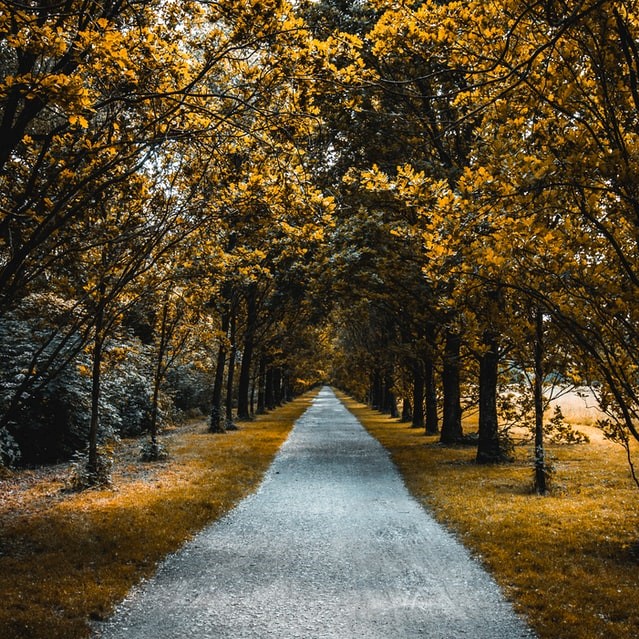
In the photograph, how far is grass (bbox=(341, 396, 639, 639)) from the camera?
590 cm

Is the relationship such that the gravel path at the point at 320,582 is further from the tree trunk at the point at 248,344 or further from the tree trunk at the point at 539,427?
the tree trunk at the point at 248,344

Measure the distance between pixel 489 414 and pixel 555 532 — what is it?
7770 mm

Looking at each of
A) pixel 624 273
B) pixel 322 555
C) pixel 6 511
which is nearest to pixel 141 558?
pixel 322 555

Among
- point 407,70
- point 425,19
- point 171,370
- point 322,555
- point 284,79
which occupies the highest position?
point 407,70

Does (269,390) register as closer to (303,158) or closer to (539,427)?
(539,427)

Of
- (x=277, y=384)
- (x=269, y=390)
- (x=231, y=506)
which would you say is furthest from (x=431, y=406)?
(x=277, y=384)

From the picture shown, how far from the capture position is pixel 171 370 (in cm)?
3064

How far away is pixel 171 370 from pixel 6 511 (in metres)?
20.8

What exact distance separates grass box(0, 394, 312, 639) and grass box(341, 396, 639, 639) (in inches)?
165

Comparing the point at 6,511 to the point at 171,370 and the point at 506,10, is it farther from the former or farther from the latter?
the point at 171,370

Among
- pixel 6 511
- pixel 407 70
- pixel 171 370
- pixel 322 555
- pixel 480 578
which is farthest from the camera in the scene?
pixel 171 370

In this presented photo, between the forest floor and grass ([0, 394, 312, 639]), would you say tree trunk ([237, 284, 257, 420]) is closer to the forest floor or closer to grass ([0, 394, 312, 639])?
the forest floor

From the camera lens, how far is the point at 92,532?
8.60m

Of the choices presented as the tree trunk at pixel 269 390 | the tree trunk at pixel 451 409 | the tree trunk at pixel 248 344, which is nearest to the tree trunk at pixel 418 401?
the tree trunk at pixel 451 409
